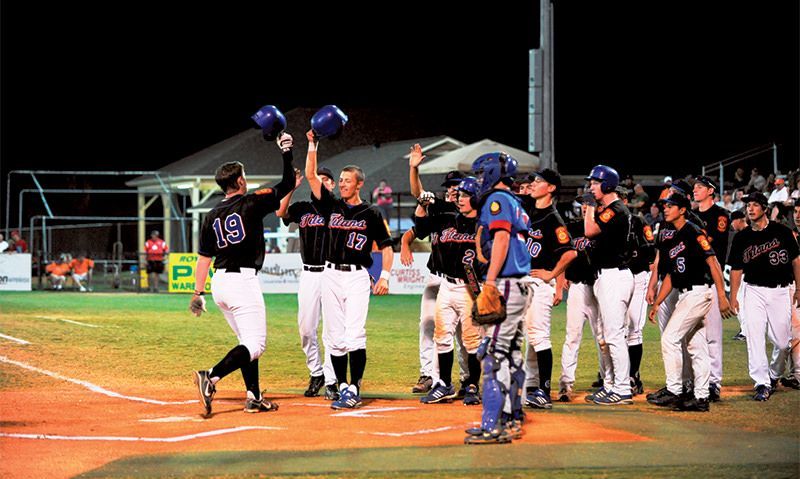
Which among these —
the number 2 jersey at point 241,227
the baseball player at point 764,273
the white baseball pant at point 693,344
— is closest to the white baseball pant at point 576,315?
the white baseball pant at point 693,344

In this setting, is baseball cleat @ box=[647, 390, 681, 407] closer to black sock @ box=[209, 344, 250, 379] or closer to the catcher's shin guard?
the catcher's shin guard

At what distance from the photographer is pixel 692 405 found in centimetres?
952

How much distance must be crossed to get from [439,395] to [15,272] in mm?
22337

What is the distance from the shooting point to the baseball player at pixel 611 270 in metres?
9.88

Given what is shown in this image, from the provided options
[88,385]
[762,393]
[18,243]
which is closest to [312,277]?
[88,385]

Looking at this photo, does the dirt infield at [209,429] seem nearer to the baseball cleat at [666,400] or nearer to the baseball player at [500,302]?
the baseball player at [500,302]

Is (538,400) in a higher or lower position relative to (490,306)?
lower

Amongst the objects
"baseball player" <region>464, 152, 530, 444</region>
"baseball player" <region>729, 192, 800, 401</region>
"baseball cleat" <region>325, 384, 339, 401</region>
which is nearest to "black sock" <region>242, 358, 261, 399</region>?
"baseball cleat" <region>325, 384, 339, 401</region>

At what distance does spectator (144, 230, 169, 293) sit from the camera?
92.8ft

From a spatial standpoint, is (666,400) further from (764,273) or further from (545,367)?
(764,273)

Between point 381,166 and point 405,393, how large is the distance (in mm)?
25632

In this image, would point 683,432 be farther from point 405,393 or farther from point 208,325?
point 208,325

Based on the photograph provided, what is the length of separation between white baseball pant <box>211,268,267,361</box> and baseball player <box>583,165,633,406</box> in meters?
3.42

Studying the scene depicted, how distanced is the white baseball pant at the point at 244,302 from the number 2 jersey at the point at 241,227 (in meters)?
0.10
